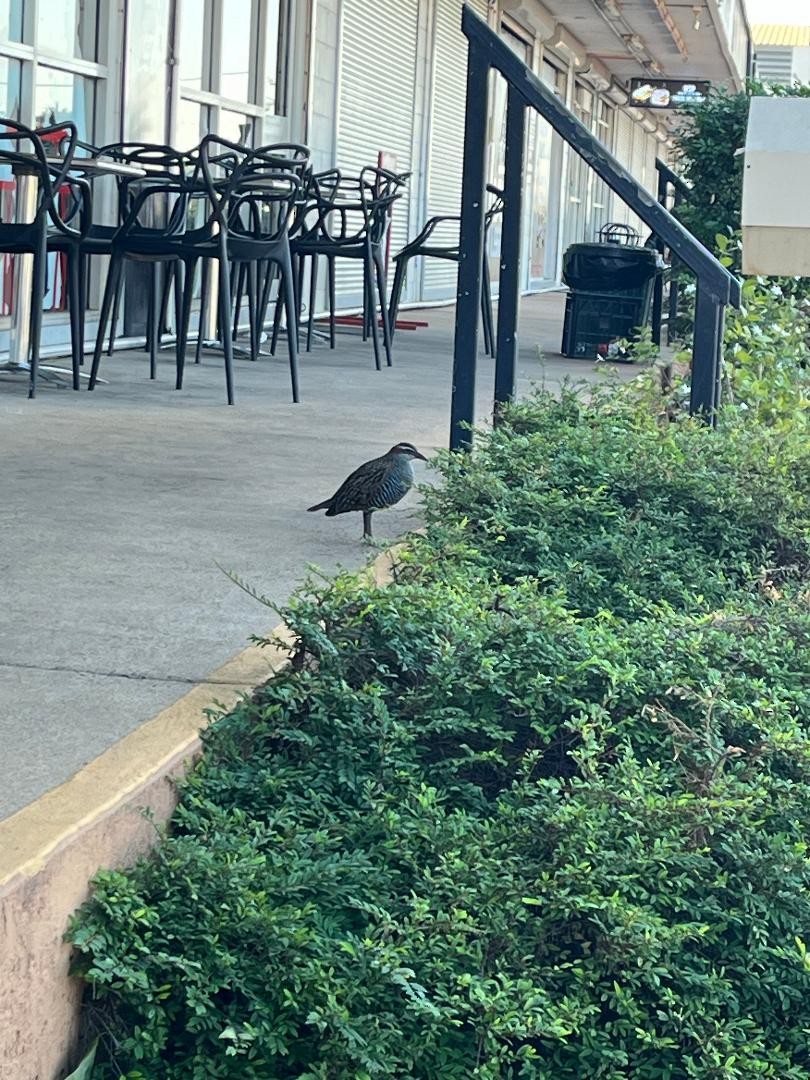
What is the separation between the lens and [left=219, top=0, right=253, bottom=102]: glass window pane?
932 cm

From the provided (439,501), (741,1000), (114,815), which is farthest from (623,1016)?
(439,501)

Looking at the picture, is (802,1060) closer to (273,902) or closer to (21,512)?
(273,902)

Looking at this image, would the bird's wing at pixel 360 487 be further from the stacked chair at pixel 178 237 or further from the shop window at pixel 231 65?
the shop window at pixel 231 65

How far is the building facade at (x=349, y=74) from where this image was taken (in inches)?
293

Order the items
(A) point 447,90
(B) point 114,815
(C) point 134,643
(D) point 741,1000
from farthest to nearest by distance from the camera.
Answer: (A) point 447,90
(C) point 134,643
(D) point 741,1000
(B) point 114,815

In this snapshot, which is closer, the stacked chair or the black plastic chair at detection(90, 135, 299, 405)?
the stacked chair

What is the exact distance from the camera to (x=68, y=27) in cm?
736

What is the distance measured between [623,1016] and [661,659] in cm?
75

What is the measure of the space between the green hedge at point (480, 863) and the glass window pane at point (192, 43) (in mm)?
6488

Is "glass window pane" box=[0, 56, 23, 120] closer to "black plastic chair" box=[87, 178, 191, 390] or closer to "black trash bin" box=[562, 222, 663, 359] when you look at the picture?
"black plastic chair" box=[87, 178, 191, 390]

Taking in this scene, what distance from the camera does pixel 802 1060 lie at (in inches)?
78.7

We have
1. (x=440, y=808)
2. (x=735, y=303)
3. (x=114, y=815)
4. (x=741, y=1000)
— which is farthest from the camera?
(x=735, y=303)

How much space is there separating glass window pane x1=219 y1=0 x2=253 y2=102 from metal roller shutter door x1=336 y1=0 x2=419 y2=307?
1930 millimetres

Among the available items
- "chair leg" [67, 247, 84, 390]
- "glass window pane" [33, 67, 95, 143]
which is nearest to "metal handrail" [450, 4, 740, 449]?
"chair leg" [67, 247, 84, 390]
